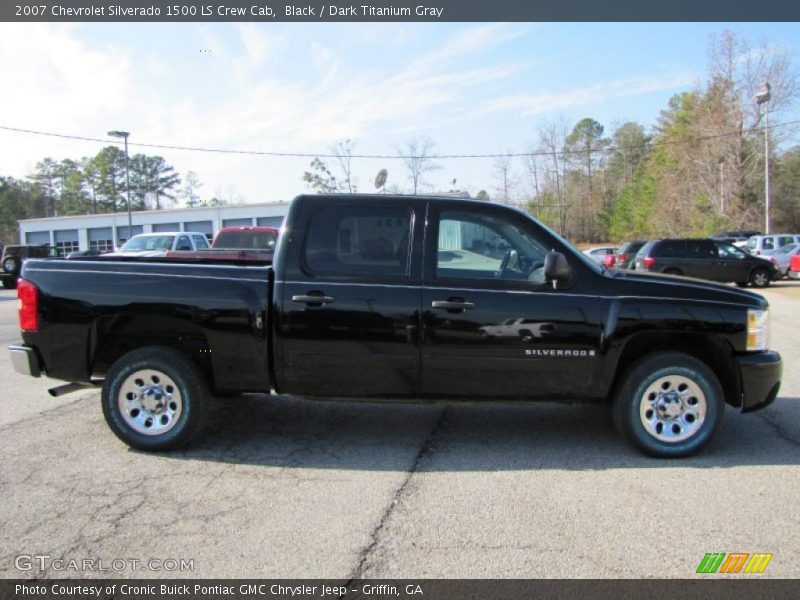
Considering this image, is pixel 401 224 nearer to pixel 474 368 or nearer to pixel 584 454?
pixel 474 368

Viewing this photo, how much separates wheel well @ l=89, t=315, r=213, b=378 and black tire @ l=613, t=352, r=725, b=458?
3279 mm

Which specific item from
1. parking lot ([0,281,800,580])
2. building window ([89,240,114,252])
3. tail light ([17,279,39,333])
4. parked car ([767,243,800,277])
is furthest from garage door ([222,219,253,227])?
tail light ([17,279,39,333])

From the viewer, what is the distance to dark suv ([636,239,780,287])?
19.4 m

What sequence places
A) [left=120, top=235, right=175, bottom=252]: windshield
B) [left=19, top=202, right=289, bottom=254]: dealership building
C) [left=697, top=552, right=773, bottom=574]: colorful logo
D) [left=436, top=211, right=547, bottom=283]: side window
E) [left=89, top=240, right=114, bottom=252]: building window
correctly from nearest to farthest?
[left=697, top=552, right=773, bottom=574]: colorful logo
[left=436, top=211, right=547, bottom=283]: side window
[left=120, top=235, right=175, bottom=252]: windshield
[left=19, top=202, right=289, bottom=254]: dealership building
[left=89, top=240, right=114, bottom=252]: building window

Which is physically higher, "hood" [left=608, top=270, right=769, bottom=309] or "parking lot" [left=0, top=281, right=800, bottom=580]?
"hood" [left=608, top=270, right=769, bottom=309]

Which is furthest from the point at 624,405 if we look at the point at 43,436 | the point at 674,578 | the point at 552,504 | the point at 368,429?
the point at 43,436

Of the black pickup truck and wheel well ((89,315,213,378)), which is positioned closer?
the black pickup truck

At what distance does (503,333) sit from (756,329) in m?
1.90

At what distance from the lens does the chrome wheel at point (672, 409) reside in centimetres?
427

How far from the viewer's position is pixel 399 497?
3.69 m

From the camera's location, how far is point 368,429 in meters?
5.08

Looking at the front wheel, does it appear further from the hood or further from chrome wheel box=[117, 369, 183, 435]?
chrome wheel box=[117, 369, 183, 435]

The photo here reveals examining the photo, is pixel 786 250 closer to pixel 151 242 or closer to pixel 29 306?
pixel 151 242

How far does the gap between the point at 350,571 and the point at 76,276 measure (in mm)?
3159
